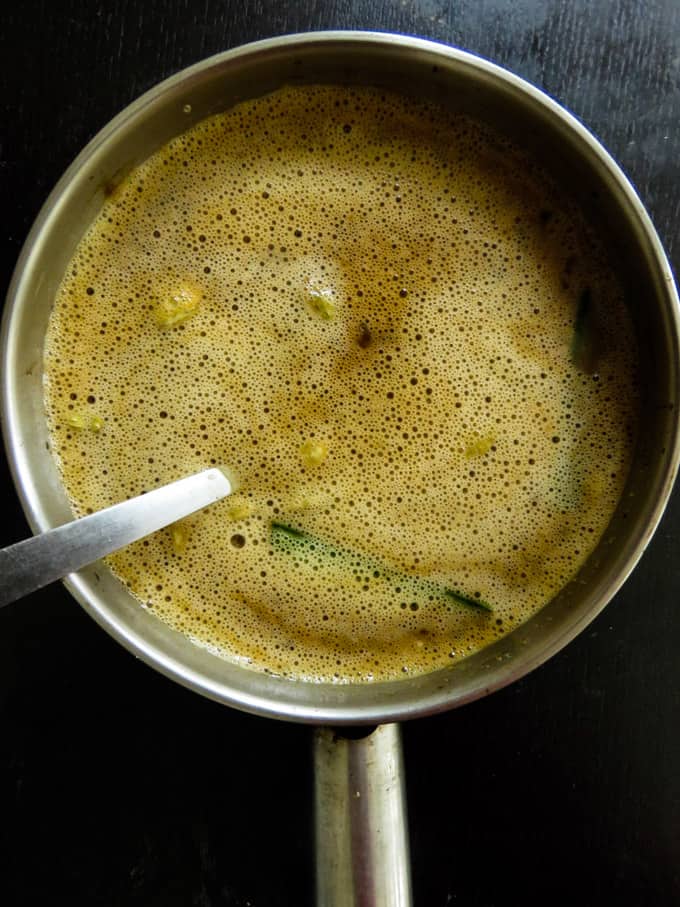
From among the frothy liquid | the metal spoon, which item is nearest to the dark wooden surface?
the frothy liquid

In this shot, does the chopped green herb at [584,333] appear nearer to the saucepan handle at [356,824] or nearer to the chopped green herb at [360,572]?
the chopped green herb at [360,572]

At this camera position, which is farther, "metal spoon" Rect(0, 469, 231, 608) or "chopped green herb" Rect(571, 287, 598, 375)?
"chopped green herb" Rect(571, 287, 598, 375)

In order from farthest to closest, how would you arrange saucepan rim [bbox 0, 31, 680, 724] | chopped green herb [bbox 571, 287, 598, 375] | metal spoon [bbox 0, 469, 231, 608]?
chopped green herb [bbox 571, 287, 598, 375], saucepan rim [bbox 0, 31, 680, 724], metal spoon [bbox 0, 469, 231, 608]

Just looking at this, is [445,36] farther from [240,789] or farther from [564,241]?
[240,789]

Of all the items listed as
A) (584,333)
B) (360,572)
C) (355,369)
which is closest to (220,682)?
(360,572)

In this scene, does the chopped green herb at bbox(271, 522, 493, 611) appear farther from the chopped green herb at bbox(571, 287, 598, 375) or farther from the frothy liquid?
the chopped green herb at bbox(571, 287, 598, 375)

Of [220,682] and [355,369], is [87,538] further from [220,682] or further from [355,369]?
[355,369]

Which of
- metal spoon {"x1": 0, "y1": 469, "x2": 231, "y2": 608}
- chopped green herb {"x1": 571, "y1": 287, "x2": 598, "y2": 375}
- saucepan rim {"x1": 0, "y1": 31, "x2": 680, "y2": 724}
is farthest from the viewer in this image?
chopped green herb {"x1": 571, "y1": 287, "x2": 598, "y2": 375}
